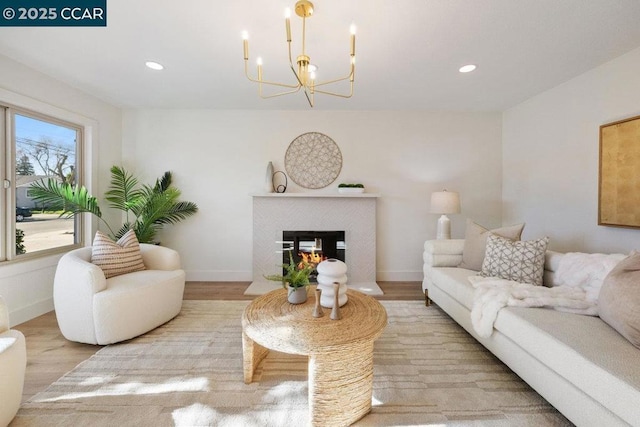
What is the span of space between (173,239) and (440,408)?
12.3ft

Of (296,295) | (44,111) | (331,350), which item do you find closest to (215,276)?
(296,295)

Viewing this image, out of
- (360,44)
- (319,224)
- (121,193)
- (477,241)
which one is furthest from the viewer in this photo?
(319,224)

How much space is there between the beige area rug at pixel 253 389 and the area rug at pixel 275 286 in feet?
3.51

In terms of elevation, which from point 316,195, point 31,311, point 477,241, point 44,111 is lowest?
point 31,311

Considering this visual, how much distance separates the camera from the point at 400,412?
56.9 inches

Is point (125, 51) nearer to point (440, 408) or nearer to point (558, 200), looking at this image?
point (440, 408)

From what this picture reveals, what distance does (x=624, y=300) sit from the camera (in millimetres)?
1345

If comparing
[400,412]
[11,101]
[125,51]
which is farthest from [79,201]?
[400,412]

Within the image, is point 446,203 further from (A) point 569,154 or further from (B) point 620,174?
(B) point 620,174

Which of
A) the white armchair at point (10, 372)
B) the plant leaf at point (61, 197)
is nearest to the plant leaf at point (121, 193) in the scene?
the plant leaf at point (61, 197)

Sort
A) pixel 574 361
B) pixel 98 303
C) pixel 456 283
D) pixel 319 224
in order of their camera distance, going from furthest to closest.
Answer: pixel 319 224
pixel 456 283
pixel 98 303
pixel 574 361

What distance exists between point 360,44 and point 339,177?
6.25 feet

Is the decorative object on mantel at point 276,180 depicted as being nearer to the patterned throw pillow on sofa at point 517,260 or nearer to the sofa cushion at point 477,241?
the sofa cushion at point 477,241

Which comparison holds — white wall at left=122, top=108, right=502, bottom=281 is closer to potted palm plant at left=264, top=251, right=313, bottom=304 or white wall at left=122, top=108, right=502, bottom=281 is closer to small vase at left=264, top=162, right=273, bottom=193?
small vase at left=264, top=162, right=273, bottom=193
